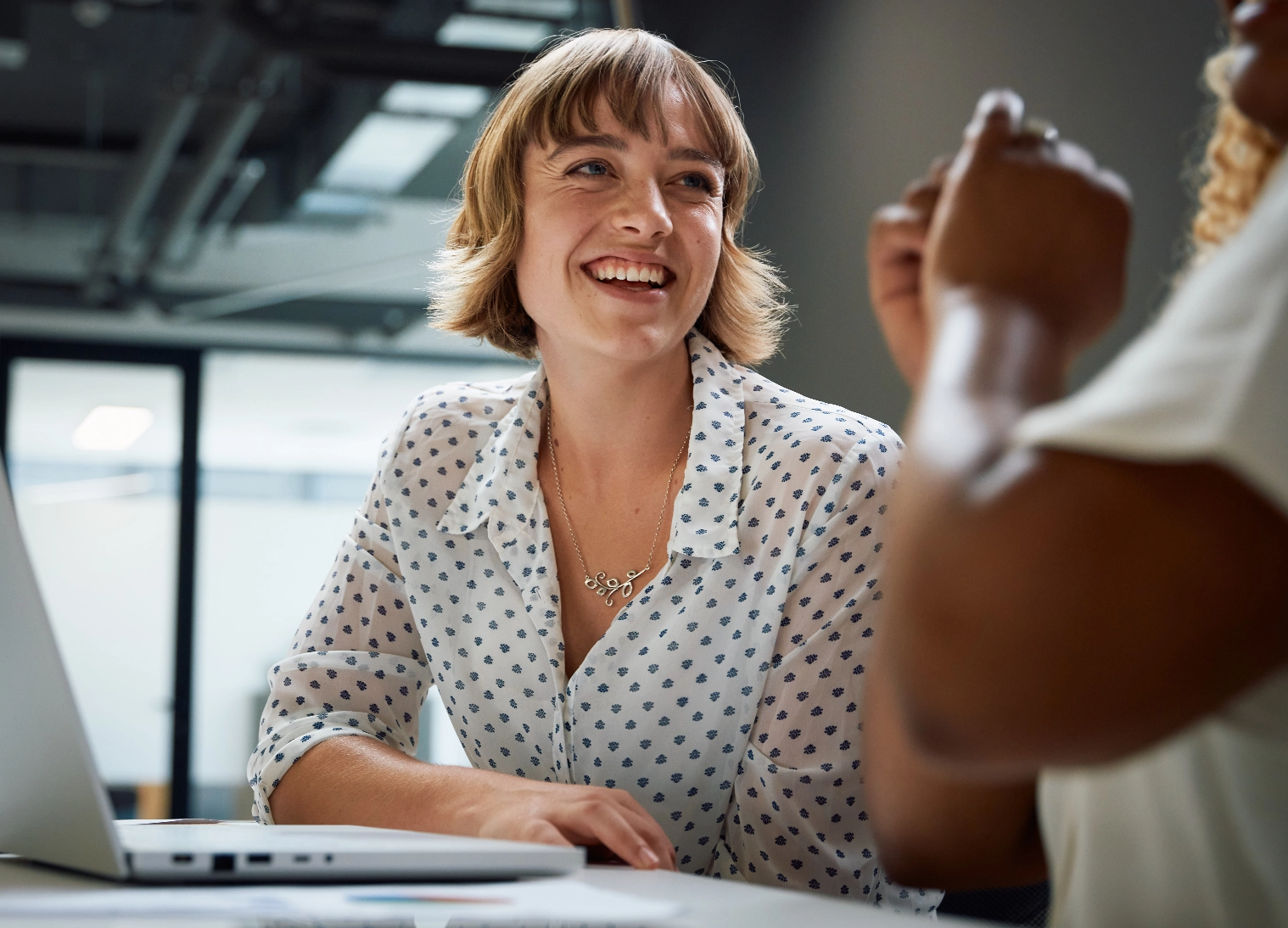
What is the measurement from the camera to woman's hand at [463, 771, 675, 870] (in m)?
0.98

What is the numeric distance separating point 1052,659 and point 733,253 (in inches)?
58.7

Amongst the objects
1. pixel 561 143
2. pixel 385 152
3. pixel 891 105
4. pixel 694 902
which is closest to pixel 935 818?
pixel 694 902

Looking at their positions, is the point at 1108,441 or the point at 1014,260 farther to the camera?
the point at 1014,260

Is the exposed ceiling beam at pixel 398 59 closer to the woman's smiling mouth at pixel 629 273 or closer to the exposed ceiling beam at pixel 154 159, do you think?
the exposed ceiling beam at pixel 154 159

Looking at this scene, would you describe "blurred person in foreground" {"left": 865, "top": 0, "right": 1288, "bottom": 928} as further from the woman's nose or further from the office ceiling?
the office ceiling

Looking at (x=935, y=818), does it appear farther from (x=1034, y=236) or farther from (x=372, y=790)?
(x=372, y=790)

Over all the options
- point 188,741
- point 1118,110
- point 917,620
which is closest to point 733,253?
point 1118,110

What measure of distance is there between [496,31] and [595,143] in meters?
3.48

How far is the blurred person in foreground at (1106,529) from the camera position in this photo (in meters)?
0.50

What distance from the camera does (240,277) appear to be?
6.89 meters

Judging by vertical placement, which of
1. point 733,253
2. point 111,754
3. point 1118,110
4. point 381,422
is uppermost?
point 1118,110

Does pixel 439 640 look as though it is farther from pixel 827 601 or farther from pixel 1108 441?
pixel 1108 441

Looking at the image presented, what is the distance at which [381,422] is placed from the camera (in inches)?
314

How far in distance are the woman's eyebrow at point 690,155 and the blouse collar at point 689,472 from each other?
0.25 meters
